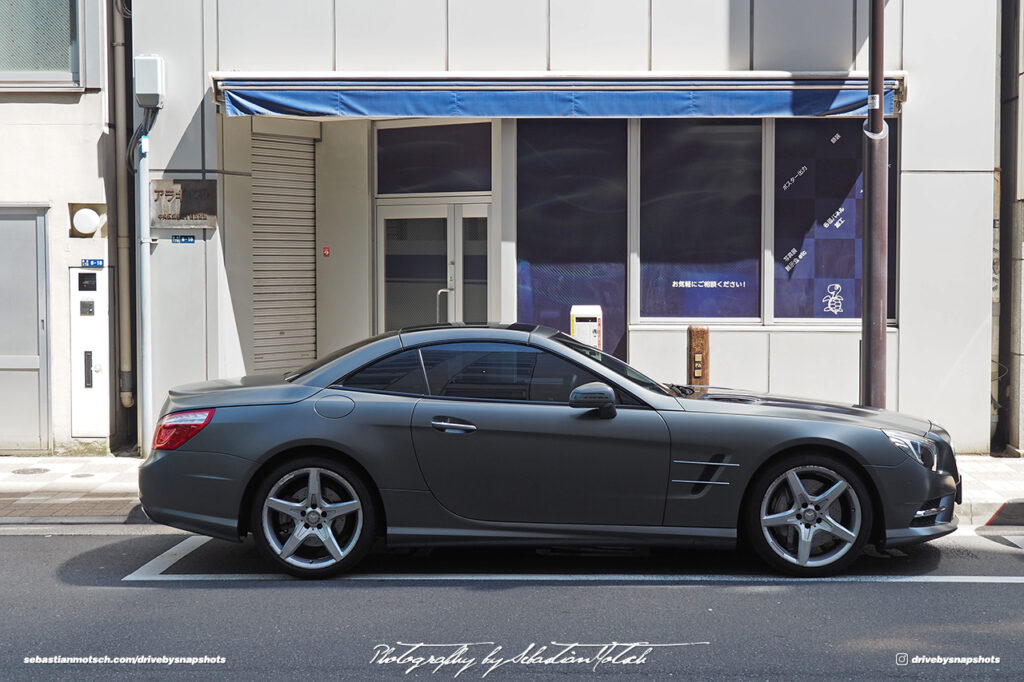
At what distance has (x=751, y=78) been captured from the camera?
1015cm

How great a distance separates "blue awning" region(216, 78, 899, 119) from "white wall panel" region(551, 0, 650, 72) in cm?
38

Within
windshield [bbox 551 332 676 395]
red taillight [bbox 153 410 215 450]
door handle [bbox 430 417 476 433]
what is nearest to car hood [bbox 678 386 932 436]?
windshield [bbox 551 332 676 395]

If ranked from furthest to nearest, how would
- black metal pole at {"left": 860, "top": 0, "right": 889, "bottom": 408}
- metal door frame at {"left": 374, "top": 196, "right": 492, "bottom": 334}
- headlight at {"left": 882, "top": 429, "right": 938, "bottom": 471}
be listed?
metal door frame at {"left": 374, "top": 196, "right": 492, "bottom": 334} < black metal pole at {"left": 860, "top": 0, "right": 889, "bottom": 408} < headlight at {"left": 882, "top": 429, "right": 938, "bottom": 471}

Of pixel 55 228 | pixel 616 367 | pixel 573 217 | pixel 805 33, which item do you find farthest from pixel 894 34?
pixel 55 228

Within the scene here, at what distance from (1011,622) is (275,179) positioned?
851 centimetres

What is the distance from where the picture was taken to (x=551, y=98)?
10.2 m

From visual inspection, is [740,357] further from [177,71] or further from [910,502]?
[177,71]

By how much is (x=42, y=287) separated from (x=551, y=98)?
200 inches

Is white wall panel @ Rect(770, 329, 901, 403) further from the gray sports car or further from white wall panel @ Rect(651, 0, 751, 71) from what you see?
the gray sports car

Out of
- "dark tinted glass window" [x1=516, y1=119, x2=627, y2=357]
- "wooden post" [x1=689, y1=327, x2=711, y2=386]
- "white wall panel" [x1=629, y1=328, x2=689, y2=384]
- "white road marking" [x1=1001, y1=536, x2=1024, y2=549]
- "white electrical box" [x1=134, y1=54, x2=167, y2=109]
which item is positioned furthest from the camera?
"dark tinted glass window" [x1=516, y1=119, x2=627, y2=357]

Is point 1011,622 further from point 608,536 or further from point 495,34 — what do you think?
point 495,34

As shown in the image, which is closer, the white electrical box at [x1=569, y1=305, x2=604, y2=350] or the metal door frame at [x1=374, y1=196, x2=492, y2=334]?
the white electrical box at [x1=569, y1=305, x2=604, y2=350]

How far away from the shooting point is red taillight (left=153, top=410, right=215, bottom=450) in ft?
21.0
